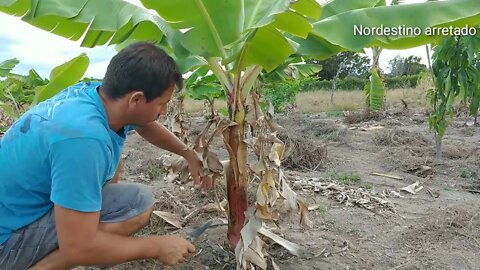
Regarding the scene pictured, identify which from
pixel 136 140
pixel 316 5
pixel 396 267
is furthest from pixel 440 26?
pixel 136 140

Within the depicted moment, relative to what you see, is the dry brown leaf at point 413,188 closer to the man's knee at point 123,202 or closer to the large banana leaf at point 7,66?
the man's knee at point 123,202

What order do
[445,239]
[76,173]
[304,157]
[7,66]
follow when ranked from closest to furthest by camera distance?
1. [76,173]
2. [445,239]
3. [304,157]
4. [7,66]

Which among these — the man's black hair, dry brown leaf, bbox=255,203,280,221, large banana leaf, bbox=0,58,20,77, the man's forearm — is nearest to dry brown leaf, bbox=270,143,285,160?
dry brown leaf, bbox=255,203,280,221

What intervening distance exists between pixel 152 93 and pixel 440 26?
1.64m

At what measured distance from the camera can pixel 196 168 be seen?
2.70 metres

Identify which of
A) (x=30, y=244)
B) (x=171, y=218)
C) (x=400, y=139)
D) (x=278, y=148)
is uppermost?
(x=278, y=148)

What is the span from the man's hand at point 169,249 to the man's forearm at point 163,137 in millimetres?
813

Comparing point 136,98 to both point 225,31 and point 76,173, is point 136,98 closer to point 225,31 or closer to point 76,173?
point 76,173

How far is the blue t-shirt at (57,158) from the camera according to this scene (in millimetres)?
1646

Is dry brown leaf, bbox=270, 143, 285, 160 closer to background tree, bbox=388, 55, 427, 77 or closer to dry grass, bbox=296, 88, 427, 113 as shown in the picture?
dry grass, bbox=296, 88, 427, 113

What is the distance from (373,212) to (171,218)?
160 centimetres

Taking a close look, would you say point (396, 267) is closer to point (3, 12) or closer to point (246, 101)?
point (246, 101)

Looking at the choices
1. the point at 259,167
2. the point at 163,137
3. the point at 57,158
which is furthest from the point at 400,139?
the point at 57,158

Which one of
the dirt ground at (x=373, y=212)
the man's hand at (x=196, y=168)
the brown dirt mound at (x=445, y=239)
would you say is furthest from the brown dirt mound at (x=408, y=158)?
the man's hand at (x=196, y=168)
